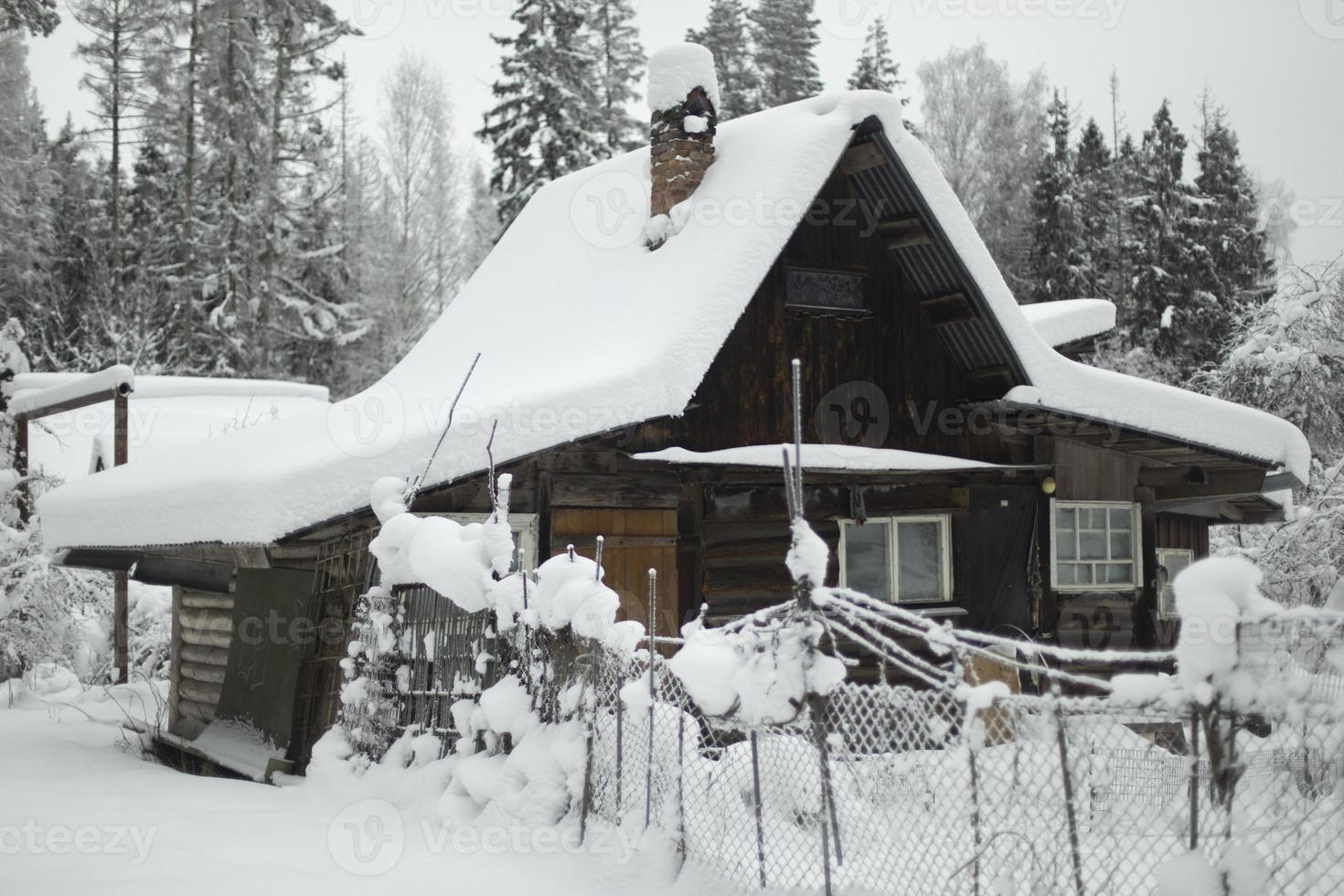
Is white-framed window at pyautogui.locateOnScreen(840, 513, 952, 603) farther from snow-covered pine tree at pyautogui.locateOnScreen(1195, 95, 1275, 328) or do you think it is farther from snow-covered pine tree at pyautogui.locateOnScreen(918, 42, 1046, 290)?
snow-covered pine tree at pyautogui.locateOnScreen(918, 42, 1046, 290)

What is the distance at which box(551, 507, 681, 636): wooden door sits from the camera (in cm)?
982

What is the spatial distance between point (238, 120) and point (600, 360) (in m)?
20.8

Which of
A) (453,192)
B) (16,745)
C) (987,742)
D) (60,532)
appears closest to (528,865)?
(987,742)

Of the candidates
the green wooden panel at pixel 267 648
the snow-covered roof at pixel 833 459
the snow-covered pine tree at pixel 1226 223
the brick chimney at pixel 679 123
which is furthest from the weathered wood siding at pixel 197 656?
the snow-covered pine tree at pixel 1226 223

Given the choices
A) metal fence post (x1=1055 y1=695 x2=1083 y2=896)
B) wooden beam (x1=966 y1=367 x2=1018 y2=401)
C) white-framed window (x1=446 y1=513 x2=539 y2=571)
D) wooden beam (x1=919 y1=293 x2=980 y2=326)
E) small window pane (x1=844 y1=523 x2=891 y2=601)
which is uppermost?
wooden beam (x1=919 y1=293 x2=980 y2=326)

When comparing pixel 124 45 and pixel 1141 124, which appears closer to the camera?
pixel 124 45

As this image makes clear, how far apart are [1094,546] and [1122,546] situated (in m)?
0.47

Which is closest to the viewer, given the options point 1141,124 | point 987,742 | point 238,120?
point 987,742

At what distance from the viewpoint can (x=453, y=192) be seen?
3197 centimetres

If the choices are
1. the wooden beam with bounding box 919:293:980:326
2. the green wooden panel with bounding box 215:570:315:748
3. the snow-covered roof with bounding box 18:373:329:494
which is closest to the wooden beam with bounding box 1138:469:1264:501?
the wooden beam with bounding box 919:293:980:326

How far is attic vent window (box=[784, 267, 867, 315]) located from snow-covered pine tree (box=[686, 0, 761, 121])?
78.3 ft

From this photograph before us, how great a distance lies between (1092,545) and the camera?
1269cm

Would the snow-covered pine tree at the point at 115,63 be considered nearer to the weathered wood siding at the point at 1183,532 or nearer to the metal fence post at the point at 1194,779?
the weathered wood siding at the point at 1183,532

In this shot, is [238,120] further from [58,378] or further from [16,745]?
[16,745]
